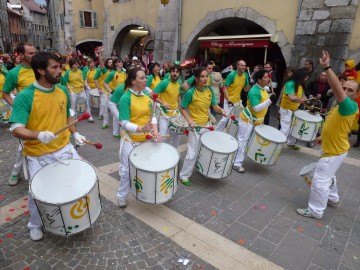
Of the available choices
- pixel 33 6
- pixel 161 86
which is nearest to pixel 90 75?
pixel 161 86

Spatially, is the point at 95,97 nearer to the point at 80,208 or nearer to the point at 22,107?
the point at 22,107

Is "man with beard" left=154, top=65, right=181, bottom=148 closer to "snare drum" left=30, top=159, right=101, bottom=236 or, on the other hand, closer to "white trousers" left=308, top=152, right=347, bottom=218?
"white trousers" left=308, top=152, right=347, bottom=218

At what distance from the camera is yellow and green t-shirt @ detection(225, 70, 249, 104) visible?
6570 mm

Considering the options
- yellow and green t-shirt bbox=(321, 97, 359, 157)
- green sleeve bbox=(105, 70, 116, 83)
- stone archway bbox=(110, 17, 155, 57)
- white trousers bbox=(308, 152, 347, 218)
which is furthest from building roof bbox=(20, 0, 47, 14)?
white trousers bbox=(308, 152, 347, 218)

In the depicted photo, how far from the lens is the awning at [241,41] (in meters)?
9.40

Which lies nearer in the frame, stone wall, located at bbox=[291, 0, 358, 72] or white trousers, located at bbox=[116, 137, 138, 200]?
white trousers, located at bbox=[116, 137, 138, 200]

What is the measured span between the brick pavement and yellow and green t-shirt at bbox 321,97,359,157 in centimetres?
104

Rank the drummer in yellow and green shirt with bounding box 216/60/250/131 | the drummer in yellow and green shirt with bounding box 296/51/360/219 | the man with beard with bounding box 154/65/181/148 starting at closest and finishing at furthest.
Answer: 1. the drummer in yellow and green shirt with bounding box 296/51/360/219
2. the man with beard with bounding box 154/65/181/148
3. the drummer in yellow and green shirt with bounding box 216/60/250/131

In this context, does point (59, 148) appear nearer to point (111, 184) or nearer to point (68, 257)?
point (68, 257)

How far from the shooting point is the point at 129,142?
358cm

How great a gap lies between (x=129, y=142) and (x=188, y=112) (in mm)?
1405

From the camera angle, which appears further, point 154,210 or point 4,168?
point 4,168

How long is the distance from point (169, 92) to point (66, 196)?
11.5ft

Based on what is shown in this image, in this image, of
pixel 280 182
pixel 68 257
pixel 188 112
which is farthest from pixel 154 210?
pixel 280 182
